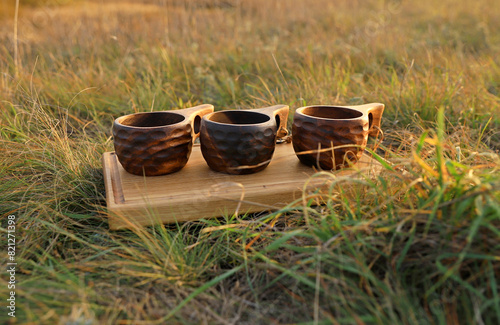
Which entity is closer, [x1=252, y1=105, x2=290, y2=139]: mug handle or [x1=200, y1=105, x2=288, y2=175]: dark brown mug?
[x1=200, y1=105, x2=288, y2=175]: dark brown mug

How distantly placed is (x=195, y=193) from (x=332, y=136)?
46cm

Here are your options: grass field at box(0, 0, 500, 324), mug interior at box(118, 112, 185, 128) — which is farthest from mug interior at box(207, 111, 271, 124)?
grass field at box(0, 0, 500, 324)

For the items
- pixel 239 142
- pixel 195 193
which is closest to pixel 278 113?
pixel 239 142

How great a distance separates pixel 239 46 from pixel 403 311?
2.78 metres

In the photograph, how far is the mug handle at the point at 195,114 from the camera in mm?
1469

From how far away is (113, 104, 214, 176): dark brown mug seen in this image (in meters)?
1.33

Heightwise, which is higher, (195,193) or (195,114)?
(195,114)

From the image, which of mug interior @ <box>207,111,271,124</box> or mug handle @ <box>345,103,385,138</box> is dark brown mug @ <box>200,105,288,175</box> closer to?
mug interior @ <box>207,111,271,124</box>

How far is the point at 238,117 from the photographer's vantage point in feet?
4.93

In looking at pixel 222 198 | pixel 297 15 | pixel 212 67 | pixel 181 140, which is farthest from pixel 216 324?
pixel 297 15

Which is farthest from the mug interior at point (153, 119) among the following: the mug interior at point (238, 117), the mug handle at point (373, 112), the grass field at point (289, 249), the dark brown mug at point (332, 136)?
the mug handle at point (373, 112)

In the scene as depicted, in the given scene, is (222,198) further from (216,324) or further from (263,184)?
(216,324)

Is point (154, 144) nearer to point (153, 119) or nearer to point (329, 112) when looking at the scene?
point (153, 119)

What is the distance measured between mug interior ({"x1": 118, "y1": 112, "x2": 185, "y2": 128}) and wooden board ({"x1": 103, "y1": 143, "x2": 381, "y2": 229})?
0.16 m
